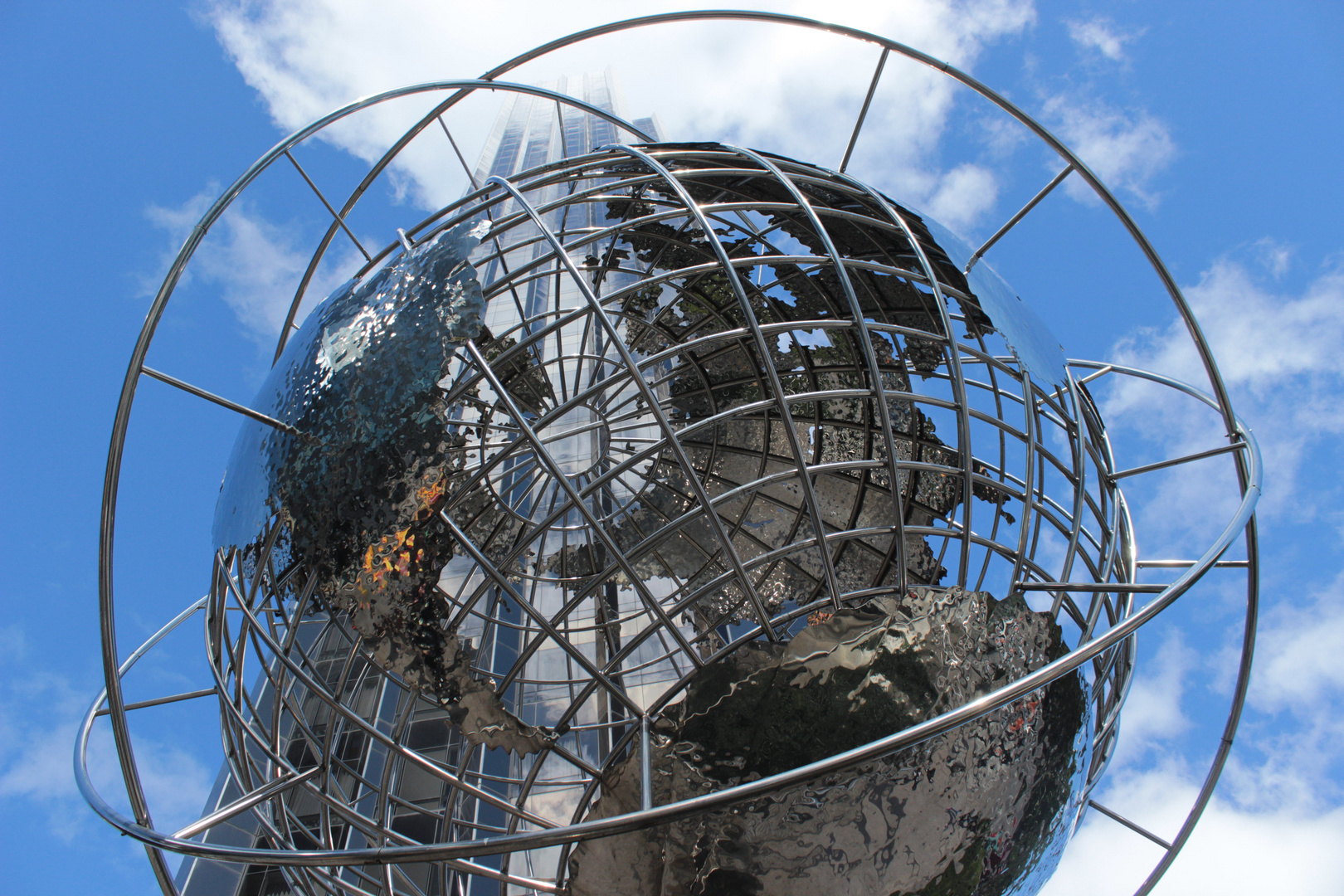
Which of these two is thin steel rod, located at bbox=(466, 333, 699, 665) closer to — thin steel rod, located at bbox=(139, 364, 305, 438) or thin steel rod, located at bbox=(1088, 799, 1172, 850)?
thin steel rod, located at bbox=(139, 364, 305, 438)

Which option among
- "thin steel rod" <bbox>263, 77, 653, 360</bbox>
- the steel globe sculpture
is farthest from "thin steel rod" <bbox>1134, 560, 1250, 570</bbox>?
"thin steel rod" <bbox>263, 77, 653, 360</bbox>

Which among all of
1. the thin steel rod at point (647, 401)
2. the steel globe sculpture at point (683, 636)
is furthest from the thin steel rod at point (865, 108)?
the thin steel rod at point (647, 401)

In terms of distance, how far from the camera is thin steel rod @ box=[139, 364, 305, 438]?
3.17 metres

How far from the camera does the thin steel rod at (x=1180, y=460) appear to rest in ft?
12.3

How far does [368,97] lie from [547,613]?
33.1 ft

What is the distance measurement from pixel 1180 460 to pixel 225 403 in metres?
4.95

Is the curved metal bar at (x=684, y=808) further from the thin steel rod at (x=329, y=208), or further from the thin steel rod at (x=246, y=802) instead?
the thin steel rod at (x=329, y=208)

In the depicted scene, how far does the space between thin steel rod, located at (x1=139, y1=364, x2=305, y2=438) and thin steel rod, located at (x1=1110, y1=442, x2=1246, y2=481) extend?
393 cm

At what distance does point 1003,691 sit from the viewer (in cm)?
216

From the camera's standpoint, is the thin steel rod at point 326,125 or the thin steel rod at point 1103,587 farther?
the thin steel rod at point 326,125

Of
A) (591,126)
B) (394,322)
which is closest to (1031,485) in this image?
(394,322)

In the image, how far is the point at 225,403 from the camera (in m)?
3.52

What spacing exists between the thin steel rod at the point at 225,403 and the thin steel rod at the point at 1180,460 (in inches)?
155

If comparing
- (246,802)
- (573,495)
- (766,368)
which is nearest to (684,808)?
(573,495)
